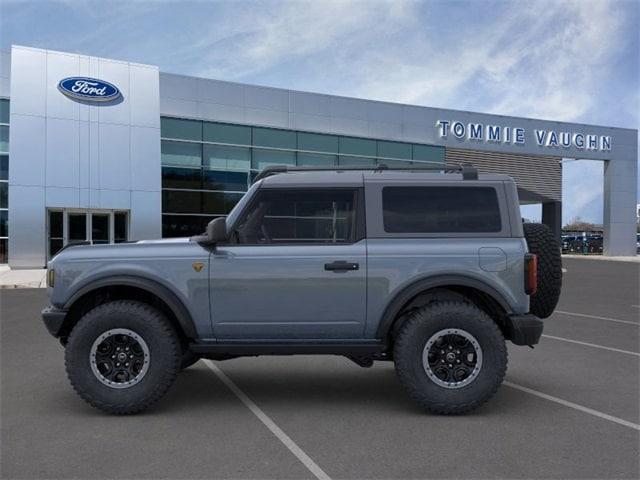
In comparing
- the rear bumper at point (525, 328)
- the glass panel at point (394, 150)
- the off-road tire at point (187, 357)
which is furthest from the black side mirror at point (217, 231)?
the glass panel at point (394, 150)

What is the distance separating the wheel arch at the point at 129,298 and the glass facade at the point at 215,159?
20.9 metres

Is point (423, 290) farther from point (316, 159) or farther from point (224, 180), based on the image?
point (316, 159)

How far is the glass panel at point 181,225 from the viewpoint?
25.6 metres

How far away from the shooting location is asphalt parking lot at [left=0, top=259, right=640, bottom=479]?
3.77m

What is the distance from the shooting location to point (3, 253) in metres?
23.6

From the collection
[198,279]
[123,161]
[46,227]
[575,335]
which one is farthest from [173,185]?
[198,279]

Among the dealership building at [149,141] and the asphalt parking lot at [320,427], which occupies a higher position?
the dealership building at [149,141]

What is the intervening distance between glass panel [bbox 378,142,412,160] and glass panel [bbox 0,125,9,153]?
56.8 feet

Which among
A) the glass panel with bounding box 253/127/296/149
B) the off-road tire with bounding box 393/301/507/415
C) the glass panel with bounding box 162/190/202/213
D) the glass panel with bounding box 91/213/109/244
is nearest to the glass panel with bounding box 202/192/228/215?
the glass panel with bounding box 162/190/202/213

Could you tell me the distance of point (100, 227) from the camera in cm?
2428

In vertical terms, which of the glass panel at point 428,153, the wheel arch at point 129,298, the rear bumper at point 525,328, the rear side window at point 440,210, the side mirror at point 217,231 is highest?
the glass panel at point 428,153

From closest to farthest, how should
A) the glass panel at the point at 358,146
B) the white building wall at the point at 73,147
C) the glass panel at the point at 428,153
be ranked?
the white building wall at the point at 73,147 < the glass panel at the point at 358,146 < the glass panel at the point at 428,153

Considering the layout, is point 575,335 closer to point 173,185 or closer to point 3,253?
point 173,185

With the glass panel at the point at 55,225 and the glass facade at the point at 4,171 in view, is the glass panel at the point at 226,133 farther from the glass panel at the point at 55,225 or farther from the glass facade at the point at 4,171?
the glass facade at the point at 4,171
